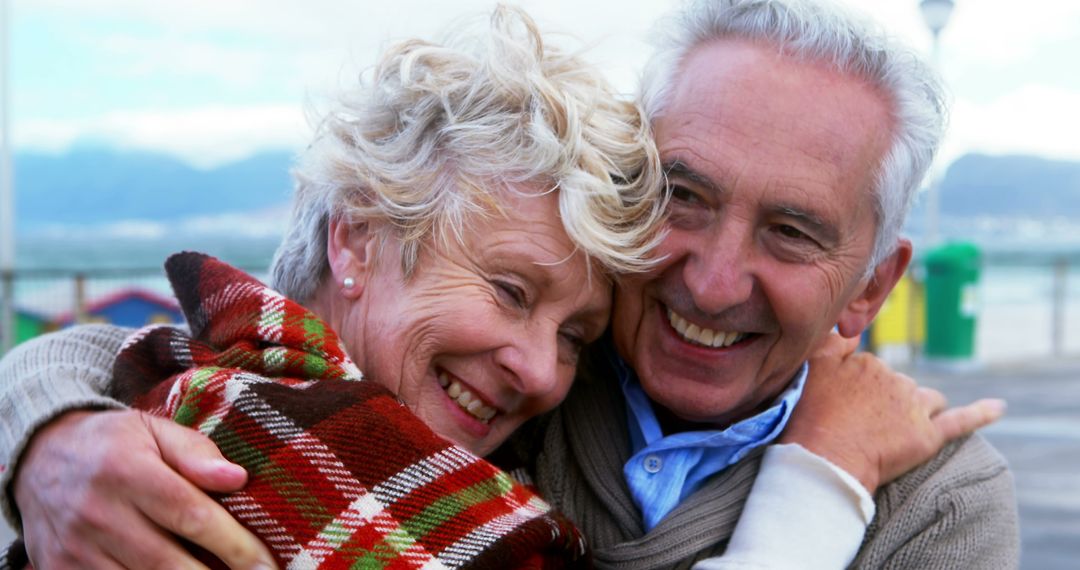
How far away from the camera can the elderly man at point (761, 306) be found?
1.98m

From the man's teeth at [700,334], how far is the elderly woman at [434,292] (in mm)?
151

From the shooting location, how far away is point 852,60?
2029mm

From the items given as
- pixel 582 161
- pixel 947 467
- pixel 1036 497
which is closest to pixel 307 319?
pixel 582 161

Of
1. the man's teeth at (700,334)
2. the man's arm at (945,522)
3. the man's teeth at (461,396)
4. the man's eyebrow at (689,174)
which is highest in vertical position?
the man's eyebrow at (689,174)

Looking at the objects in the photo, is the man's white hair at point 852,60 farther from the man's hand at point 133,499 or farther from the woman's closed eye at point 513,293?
the man's hand at point 133,499

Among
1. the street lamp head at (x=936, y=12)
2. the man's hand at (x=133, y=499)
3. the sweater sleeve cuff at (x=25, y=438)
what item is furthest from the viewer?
the street lamp head at (x=936, y=12)

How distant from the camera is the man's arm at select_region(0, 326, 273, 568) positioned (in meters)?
1.53

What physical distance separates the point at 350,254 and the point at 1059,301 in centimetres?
1261

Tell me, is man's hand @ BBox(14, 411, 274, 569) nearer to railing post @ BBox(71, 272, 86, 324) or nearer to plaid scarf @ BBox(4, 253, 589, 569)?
plaid scarf @ BBox(4, 253, 589, 569)

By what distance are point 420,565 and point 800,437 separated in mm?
929

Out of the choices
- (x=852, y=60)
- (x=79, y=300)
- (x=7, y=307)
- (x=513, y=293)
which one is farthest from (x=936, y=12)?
(x=513, y=293)

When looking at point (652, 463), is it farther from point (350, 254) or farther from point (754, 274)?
point (350, 254)

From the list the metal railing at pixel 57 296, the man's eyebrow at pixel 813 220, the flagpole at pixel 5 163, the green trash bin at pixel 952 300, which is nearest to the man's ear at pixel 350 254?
the man's eyebrow at pixel 813 220

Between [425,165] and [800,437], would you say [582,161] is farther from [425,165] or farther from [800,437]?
[800,437]
